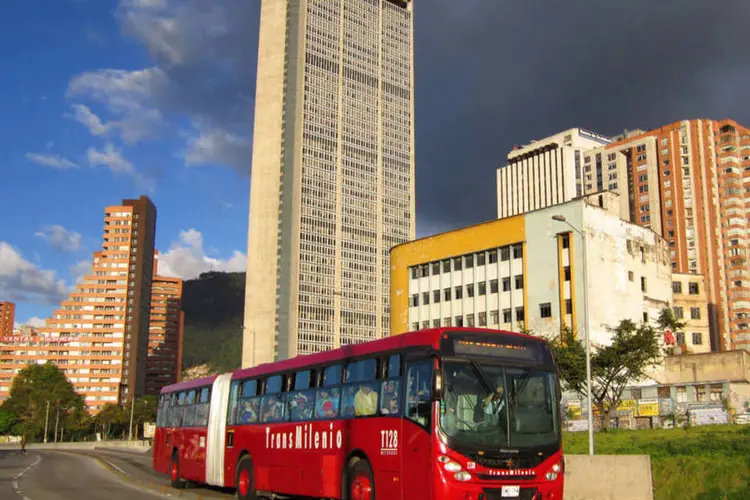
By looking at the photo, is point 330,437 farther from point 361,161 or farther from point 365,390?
point 361,161

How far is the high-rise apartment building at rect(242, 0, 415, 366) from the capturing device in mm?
169000

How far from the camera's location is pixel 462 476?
1381cm

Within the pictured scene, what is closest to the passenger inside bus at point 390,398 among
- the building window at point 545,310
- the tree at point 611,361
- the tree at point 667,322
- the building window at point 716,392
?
the tree at point 611,361

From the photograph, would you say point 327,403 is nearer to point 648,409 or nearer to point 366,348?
point 366,348

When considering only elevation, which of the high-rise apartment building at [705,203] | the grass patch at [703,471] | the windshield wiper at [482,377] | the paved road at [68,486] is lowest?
the paved road at [68,486]

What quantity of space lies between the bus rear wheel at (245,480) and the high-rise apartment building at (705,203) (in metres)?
130

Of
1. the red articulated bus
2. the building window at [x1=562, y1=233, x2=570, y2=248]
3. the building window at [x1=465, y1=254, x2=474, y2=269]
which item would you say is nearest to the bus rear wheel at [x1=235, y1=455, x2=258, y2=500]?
the red articulated bus

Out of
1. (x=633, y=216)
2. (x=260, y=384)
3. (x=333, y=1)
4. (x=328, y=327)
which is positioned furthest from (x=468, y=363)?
(x=333, y=1)

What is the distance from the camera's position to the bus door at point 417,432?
14.2m

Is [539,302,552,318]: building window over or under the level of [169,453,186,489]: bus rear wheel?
over

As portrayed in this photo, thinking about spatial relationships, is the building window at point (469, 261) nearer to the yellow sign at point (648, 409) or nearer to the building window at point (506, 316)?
the building window at point (506, 316)

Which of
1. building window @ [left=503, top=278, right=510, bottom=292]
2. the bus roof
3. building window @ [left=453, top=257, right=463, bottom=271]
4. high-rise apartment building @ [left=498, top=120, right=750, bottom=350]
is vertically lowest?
the bus roof

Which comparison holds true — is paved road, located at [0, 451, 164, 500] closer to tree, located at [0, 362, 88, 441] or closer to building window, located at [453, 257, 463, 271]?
building window, located at [453, 257, 463, 271]

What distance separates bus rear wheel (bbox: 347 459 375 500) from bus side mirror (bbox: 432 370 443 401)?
2945mm
